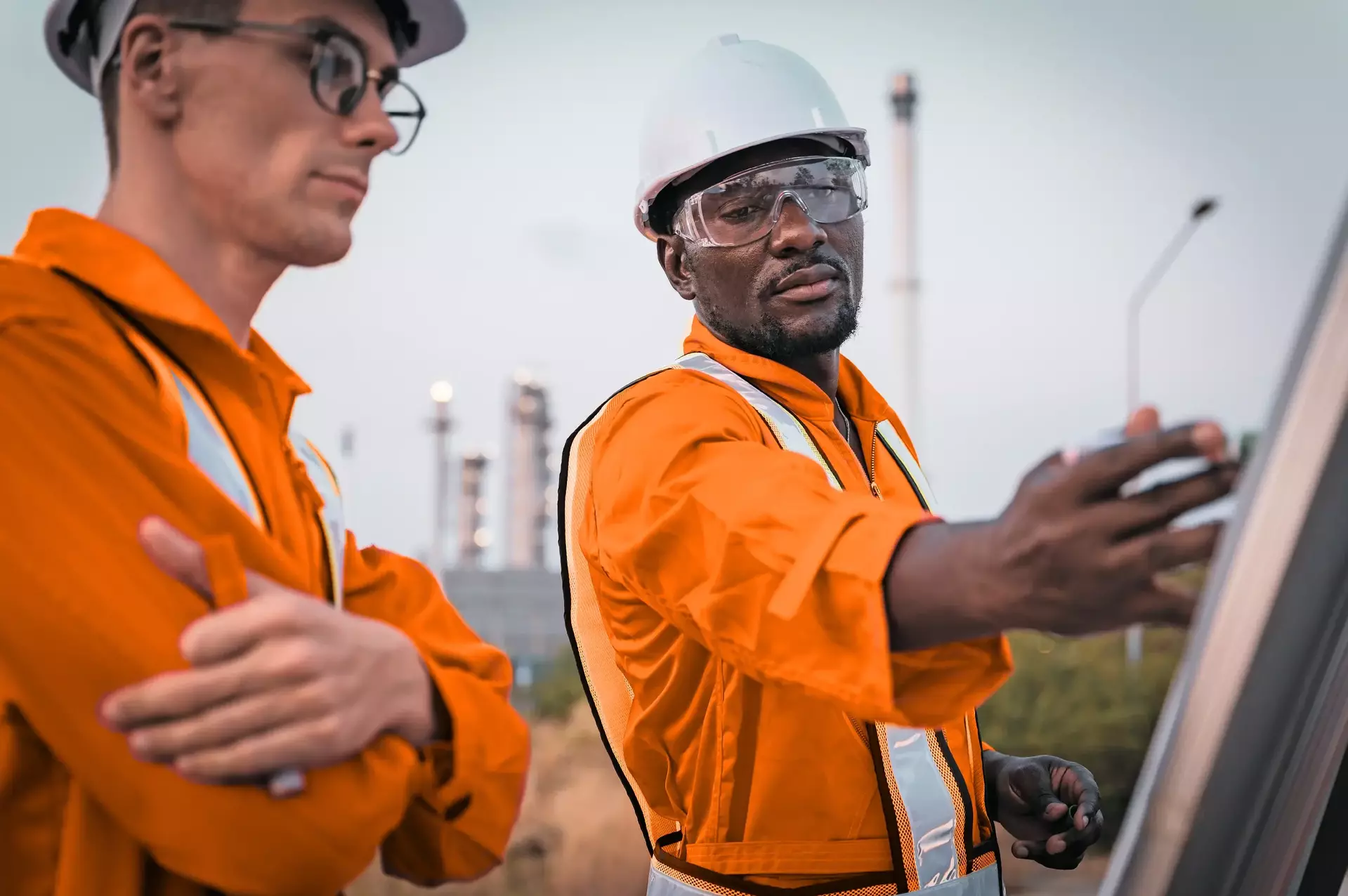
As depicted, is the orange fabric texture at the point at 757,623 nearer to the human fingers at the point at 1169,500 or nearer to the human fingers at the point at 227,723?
the human fingers at the point at 1169,500

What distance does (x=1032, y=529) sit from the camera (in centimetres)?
109

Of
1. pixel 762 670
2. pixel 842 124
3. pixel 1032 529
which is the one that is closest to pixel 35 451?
pixel 762 670

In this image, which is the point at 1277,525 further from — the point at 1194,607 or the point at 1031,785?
the point at 1031,785

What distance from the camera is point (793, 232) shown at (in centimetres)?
213

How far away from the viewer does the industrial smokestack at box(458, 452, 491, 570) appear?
93.6 feet

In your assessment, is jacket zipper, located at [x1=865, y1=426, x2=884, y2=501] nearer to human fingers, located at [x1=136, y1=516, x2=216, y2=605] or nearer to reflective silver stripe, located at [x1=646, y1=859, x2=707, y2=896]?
reflective silver stripe, located at [x1=646, y1=859, x2=707, y2=896]

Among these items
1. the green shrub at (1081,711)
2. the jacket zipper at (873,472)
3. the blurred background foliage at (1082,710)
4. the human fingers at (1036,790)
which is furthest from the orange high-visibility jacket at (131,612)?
the green shrub at (1081,711)

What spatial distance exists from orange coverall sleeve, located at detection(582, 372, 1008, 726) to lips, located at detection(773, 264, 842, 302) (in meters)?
0.60

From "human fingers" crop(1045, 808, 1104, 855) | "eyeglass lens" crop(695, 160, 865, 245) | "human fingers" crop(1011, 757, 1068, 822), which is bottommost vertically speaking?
"human fingers" crop(1045, 808, 1104, 855)

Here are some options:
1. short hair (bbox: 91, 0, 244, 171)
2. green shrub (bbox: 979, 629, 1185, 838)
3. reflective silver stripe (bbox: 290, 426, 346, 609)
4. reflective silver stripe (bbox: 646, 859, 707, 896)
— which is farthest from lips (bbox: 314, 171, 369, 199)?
green shrub (bbox: 979, 629, 1185, 838)

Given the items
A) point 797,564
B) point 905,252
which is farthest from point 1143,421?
point 905,252

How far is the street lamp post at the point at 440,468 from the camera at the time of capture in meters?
17.4

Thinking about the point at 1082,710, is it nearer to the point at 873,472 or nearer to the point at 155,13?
the point at 873,472

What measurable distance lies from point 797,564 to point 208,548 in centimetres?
54
